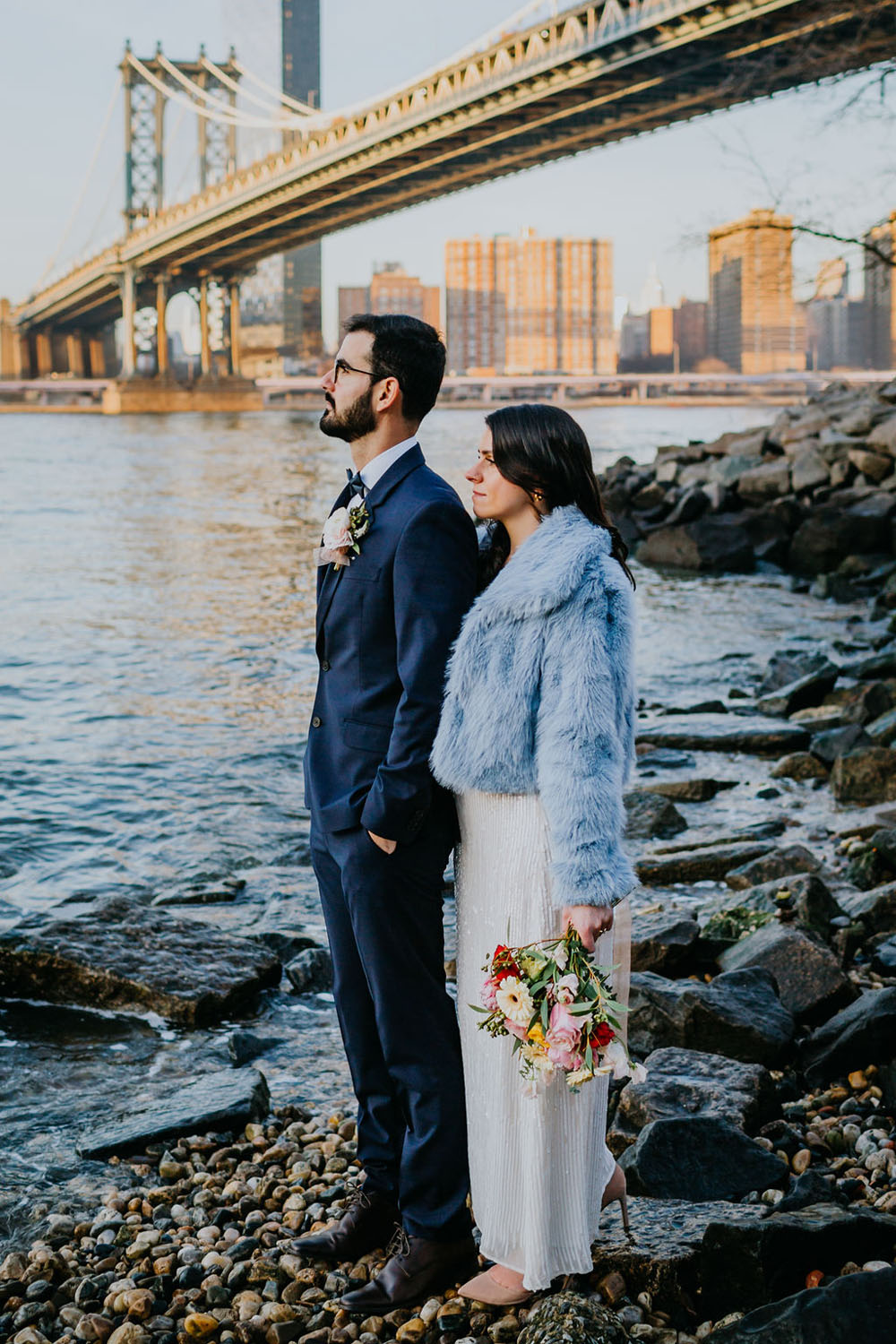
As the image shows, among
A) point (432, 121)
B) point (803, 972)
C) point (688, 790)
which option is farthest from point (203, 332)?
point (803, 972)

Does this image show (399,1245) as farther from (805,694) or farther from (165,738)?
(165,738)

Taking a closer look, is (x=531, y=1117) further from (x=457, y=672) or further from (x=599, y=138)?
(x=599, y=138)

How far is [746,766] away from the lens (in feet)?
19.2

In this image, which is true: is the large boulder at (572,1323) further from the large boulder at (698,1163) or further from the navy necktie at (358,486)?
the navy necktie at (358,486)

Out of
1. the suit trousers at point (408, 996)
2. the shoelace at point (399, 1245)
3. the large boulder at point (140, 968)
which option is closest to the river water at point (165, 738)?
the large boulder at point (140, 968)

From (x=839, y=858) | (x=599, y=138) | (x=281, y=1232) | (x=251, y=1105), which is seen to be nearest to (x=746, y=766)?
(x=839, y=858)

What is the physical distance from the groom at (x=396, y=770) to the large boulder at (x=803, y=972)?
116cm

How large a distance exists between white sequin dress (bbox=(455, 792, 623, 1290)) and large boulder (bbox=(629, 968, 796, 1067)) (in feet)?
2.77

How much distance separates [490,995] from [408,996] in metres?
0.22

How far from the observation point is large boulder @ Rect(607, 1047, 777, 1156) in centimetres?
254

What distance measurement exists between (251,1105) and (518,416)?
160 cm

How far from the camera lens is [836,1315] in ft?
5.39

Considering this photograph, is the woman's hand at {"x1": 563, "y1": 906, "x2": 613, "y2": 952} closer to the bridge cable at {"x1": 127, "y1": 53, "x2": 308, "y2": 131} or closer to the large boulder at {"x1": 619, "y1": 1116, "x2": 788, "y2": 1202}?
the large boulder at {"x1": 619, "y1": 1116, "x2": 788, "y2": 1202}

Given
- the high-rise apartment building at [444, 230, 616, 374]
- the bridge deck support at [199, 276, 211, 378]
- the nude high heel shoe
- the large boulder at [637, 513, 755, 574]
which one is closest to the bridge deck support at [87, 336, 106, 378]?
the bridge deck support at [199, 276, 211, 378]
